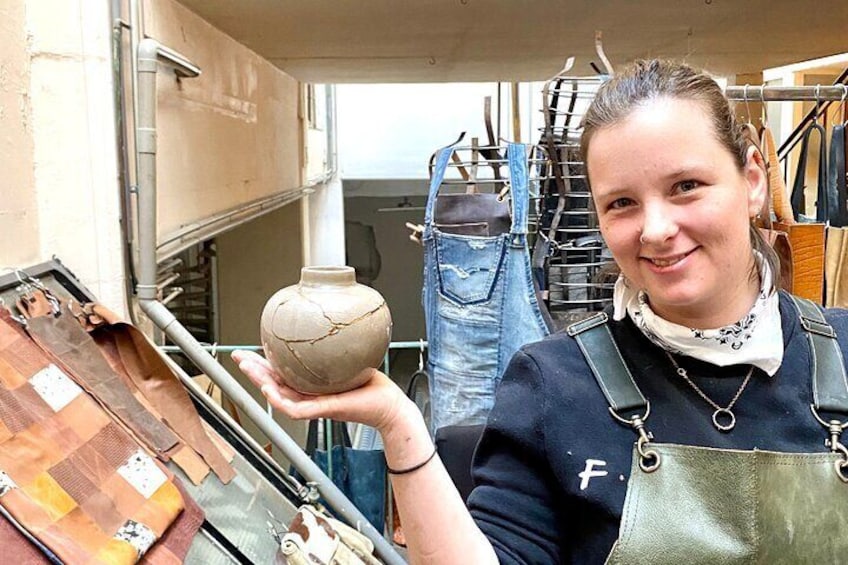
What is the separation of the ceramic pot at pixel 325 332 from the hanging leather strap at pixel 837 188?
1228 millimetres

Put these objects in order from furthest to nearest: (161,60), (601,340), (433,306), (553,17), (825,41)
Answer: (825,41)
(553,17)
(433,306)
(161,60)
(601,340)

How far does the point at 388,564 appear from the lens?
64.8 inches

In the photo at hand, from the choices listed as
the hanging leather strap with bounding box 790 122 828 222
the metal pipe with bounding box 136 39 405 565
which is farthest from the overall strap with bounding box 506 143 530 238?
the metal pipe with bounding box 136 39 405 565

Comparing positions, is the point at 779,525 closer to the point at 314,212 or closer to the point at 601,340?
the point at 601,340

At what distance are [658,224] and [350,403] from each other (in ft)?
1.25

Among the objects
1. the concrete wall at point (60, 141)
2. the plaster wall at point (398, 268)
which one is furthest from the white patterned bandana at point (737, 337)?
the plaster wall at point (398, 268)

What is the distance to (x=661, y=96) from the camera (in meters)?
0.80

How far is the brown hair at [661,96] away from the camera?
800 mm

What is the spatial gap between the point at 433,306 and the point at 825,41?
75.8 inches

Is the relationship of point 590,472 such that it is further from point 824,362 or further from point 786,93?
point 786,93

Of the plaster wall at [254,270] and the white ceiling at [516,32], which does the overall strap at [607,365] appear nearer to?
the white ceiling at [516,32]

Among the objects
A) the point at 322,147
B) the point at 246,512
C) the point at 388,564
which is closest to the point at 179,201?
the point at 246,512

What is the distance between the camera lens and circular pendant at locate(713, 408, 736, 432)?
0.83 meters

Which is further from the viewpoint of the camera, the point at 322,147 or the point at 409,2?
the point at 322,147
